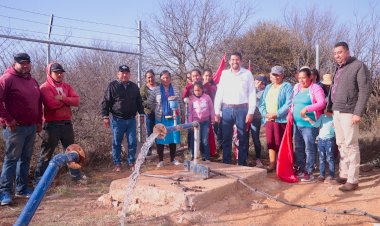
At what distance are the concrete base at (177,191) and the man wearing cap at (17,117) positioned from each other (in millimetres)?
1263

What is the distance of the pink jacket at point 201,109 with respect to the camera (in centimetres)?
591

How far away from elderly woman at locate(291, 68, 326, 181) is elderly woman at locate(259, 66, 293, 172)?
0.15 m

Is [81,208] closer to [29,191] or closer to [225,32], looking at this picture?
[29,191]

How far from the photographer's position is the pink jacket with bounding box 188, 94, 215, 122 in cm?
591

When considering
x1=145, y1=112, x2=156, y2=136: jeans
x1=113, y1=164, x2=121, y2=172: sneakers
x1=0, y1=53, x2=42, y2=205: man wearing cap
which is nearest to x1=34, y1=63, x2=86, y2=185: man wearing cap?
x1=0, y1=53, x2=42, y2=205: man wearing cap

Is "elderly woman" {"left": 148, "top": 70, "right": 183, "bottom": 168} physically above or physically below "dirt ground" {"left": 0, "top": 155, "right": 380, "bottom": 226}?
above

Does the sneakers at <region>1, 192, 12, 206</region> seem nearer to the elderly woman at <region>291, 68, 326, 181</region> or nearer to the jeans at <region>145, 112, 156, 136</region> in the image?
the jeans at <region>145, 112, 156, 136</region>

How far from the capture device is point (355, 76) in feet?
14.6

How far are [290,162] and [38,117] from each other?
11.7 ft

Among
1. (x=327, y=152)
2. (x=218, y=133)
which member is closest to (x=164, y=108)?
(x=218, y=133)

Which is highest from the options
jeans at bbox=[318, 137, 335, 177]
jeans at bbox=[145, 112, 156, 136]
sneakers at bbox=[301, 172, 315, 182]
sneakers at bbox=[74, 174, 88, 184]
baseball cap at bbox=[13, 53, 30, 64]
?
baseball cap at bbox=[13, 53, 30, 64]

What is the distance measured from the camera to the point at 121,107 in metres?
5.80

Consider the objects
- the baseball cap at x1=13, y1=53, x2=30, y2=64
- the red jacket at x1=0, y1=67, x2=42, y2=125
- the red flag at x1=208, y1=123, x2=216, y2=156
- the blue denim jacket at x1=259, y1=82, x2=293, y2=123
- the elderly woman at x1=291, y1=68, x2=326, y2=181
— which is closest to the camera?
the red jacket at x1=0, y1=67, x2=42, y2=125

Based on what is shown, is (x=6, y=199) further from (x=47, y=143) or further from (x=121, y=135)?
(x=121, y=135)
